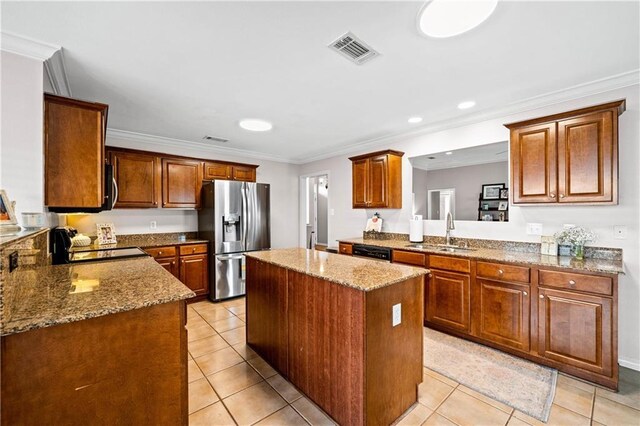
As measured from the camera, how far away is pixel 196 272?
4.27 meters

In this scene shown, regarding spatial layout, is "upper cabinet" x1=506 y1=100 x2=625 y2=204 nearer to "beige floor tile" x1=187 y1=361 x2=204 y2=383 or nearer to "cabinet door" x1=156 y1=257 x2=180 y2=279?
"beige floor tile" x1=187 y1=361 x2=204 y2=383

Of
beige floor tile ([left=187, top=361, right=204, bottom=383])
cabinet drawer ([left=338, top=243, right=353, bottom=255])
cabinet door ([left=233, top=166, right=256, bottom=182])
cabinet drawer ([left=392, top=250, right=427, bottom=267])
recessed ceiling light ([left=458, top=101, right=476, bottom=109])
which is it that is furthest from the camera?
cabinet door ([left=233, top=166, right=256, bottom=182])

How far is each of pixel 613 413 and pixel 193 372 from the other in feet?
9.95

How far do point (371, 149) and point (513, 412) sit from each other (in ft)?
12.1

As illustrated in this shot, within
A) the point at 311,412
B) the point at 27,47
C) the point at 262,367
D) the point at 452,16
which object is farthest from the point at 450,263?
the point at 27,47

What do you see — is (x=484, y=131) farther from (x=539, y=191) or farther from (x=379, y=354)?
(x=379, y=354)

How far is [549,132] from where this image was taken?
264 centimetres

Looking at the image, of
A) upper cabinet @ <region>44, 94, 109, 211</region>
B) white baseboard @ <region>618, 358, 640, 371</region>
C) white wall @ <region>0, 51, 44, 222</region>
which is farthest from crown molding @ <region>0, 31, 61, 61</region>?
white baseboard @ <region>618, 358, 640, 371</region>

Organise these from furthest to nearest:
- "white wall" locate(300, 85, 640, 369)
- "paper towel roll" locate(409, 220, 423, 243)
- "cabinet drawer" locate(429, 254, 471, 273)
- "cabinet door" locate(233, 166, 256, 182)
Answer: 1. "cabinet door" locate(233, 166, 256, 182)
2. "paper towel roll" locate(409, 220, 423, 243)
3. "cabinet drawer" locate(429, 254, 471, 273)
4. "white wall" locate(300, 85, 640, 369)

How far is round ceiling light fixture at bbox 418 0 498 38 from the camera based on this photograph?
1606 mm

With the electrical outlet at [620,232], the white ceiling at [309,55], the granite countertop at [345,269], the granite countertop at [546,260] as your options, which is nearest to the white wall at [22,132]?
the white ceiling at [309,55]

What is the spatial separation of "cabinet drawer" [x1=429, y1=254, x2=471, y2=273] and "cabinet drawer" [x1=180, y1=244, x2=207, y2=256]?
323 cm

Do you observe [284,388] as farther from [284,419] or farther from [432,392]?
[432,392]

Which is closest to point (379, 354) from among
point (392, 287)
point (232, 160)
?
point (392, 287)
